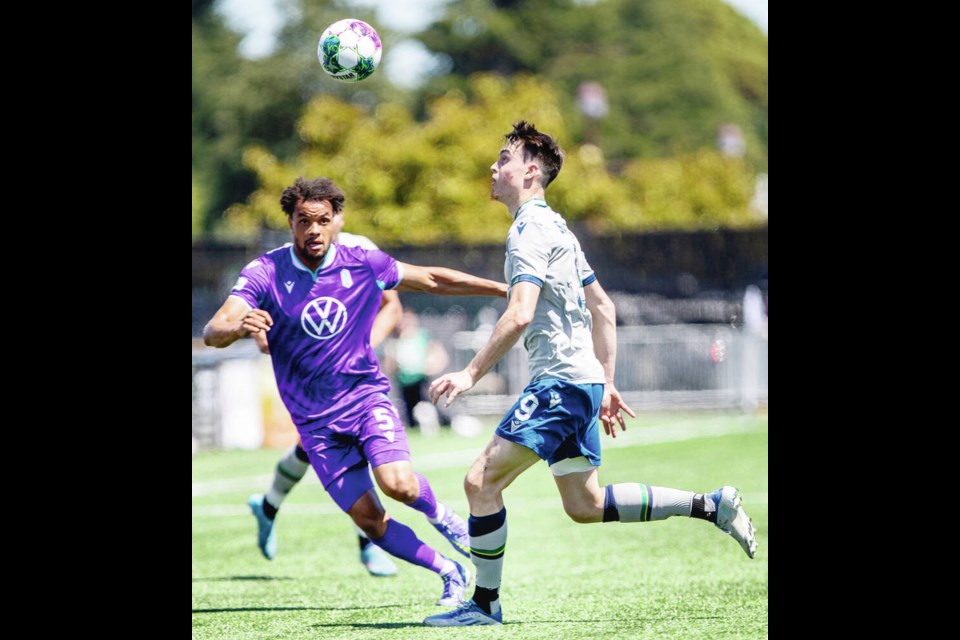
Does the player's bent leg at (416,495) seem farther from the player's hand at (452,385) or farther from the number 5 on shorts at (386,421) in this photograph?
the player's hand at (452,385)

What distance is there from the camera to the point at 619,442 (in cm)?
1917

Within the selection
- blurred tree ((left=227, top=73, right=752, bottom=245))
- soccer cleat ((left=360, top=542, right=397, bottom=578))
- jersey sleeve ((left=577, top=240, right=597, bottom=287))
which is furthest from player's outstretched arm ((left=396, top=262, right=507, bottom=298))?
blurred tree ((left=227, top=73, right=752, bottom=245))

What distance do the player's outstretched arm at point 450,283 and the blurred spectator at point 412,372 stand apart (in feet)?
47.2

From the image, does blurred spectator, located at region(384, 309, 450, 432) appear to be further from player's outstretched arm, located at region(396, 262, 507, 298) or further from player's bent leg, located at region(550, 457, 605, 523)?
player's bent leg, located at region(550, 457, 605, 523)

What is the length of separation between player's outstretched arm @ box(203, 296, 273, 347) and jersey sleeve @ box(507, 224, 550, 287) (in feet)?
4.11

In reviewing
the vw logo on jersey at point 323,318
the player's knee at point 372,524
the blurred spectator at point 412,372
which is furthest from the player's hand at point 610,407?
the blurred spectator at point 412,372

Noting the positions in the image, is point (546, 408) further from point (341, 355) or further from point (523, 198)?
point (341, 355)

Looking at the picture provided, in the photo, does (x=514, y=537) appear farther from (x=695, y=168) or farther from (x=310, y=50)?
(x=310, y=50)

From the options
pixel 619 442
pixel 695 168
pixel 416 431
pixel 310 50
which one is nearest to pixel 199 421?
pixel 416 431

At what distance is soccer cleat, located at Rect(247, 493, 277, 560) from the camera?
9.67 meters

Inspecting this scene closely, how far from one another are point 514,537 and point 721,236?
16.1m

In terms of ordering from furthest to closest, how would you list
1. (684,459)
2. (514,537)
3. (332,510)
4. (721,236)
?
(721,236), (684,459), (332,510), (514,537)

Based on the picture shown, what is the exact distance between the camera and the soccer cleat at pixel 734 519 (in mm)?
6902

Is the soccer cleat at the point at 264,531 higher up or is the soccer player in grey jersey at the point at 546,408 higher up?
the soccer player in grey jersey at the point at 546,408
